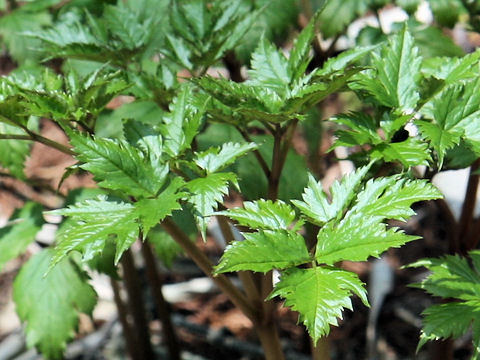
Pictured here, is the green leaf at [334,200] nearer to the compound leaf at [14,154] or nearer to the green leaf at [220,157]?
the green leaf at [220,157]

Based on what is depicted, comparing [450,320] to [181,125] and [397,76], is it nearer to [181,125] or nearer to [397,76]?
[397,76]

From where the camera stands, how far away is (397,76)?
3.40 feet

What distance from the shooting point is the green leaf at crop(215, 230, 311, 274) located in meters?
0.82

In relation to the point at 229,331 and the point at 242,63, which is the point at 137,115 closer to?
the point at 242,63

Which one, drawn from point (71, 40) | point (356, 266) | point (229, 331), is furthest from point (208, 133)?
point (356, 266)

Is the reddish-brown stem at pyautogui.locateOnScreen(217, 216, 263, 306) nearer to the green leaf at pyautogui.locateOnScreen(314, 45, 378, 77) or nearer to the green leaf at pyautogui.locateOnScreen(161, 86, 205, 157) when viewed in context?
the green leaf at pyautogui.locateOnScreen(161, 86, 205, 157)

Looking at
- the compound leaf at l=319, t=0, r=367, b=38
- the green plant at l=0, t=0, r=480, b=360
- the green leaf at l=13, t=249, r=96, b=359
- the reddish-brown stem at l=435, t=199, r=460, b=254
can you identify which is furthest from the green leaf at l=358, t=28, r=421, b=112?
the green leaf at l=13, t=249, r=96, b=359

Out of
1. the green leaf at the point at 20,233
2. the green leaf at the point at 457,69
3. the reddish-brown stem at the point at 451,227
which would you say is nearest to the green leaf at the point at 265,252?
the green leaf at the point at 457,69

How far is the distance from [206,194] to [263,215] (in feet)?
0.26

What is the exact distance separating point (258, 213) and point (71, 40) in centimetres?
52

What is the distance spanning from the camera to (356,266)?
7.58 ft

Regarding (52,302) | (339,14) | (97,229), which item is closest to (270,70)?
(97,229)

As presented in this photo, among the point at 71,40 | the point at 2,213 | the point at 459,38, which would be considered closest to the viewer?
the point at 71,40

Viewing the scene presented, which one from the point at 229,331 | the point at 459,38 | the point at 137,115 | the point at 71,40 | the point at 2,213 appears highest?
the point at 71,40
